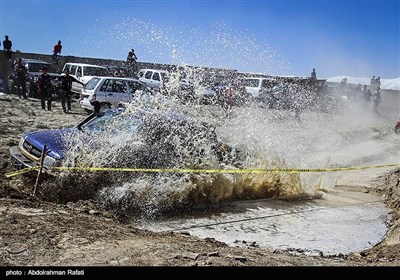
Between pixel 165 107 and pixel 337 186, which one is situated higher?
pixel 165 107

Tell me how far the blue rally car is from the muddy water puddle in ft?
3.43

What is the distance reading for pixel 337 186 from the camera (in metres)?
9.80

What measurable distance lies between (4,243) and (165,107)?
16.0ft

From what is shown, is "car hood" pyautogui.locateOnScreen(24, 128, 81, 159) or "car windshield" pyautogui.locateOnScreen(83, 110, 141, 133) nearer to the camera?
"car hood" pyautogui.locateOnScreen(24, 128, 81, 159)

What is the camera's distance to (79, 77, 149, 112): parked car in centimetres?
1506

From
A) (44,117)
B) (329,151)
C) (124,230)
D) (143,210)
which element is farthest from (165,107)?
(329,151)

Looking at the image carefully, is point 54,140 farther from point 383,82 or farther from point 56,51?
point 383,82

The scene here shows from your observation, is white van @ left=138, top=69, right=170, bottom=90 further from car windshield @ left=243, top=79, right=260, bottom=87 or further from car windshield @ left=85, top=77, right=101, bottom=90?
car windshield @ left=85, top=77, right=101, bottom=90

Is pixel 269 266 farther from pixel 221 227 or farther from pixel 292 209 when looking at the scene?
pixel 292 209

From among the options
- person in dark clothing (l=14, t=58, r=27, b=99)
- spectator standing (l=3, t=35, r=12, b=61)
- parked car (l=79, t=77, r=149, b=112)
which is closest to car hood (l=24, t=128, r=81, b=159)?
parked car (l=79, t=77, r=149, b=112)

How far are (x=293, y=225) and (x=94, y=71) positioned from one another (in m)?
Answer: 16.3

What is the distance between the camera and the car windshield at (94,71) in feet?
66.5

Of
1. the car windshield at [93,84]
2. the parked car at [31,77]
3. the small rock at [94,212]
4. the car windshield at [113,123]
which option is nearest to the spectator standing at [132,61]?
the parked car at [31,77]

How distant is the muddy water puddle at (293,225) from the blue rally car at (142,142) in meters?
1.04
